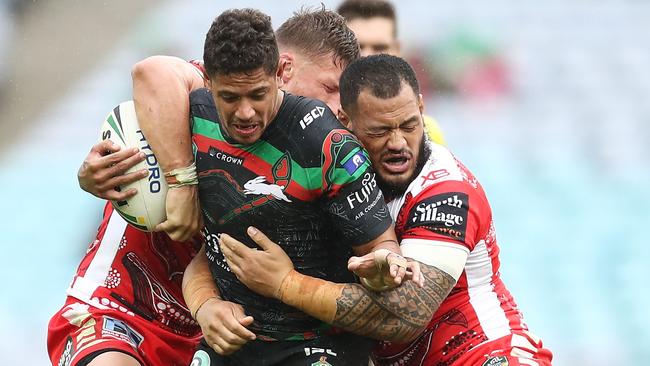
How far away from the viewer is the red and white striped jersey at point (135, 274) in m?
4.70

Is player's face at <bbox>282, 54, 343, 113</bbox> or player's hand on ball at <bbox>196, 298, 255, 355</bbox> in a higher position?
player's face at <bbox>282, 54, 343, 113</bbox>

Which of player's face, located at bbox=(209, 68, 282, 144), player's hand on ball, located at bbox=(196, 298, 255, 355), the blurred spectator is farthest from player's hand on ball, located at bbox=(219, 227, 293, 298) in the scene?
the blurred spectator

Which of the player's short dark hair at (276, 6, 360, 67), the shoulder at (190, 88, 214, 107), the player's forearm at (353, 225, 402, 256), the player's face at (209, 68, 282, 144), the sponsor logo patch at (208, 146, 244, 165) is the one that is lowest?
the player's forearm at (353, 225, 402, 256)

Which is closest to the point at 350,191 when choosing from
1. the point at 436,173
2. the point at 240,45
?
the point at 436,173

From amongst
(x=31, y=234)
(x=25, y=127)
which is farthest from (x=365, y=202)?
(x=25, y=127)

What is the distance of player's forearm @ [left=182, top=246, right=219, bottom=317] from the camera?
4086mm

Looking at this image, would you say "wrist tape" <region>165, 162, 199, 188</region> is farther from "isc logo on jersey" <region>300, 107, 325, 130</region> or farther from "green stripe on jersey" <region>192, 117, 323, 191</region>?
"isc logo on jersey" <region>300, 107, 325, 130</region>

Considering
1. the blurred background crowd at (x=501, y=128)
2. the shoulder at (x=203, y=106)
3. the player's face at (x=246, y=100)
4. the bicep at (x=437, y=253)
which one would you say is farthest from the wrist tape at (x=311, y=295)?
the blurred background crowd at (x=501, y=128)

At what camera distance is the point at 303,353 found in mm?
3959

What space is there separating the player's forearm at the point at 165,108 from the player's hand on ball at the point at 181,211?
0.10 meters

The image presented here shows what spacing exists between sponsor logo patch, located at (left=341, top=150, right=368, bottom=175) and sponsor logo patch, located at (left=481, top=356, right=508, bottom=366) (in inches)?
39.0

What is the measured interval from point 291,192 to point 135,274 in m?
1.18

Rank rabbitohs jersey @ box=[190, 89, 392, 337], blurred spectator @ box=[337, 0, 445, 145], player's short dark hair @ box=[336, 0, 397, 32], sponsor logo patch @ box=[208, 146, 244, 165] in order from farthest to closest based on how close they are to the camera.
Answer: player's short dark hair @ box=[336, 0, 397, 32] → blurred spectator @ box=[337, 0, 445, 145] → sponsor logo patch @ box=[208, 146, 244, 165] → rabbitohs jersey @ box=[190, 89, 392, 337]

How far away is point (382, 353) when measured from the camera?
14.5 feet
